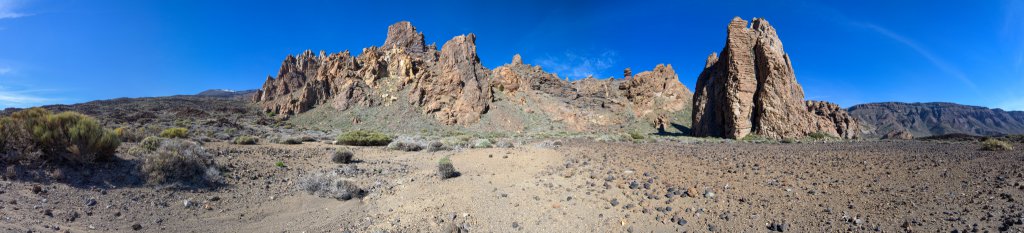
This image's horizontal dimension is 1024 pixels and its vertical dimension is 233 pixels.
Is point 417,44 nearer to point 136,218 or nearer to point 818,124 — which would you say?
point 818,124

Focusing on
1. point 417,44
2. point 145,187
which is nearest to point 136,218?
point 145,187

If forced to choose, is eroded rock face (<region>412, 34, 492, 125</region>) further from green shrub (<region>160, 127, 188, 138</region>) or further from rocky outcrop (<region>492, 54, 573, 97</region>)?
green shrub (<region>160, 127, 188, 138</region>)

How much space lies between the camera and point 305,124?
4447 centimetres

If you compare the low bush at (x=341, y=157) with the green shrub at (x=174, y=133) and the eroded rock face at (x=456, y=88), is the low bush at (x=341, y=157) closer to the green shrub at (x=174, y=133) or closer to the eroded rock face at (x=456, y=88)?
the green shrub at (x=174, y=133)

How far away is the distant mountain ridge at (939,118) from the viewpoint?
93.3m

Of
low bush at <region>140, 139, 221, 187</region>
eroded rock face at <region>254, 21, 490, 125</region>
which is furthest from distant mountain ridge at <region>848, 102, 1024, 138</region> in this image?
low bush at <region>140, 139, 221, 187</region>

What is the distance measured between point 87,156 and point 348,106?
43.4 metres

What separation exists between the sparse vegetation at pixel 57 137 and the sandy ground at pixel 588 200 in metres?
0.43

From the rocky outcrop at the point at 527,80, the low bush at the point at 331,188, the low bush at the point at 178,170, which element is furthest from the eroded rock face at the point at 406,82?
the low bush at the point at 178,170

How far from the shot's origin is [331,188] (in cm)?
783

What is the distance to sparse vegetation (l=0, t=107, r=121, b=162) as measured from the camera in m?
7.05

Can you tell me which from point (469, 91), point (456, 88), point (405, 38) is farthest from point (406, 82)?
point (405, 38)

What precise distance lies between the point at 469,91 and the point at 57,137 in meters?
41.8

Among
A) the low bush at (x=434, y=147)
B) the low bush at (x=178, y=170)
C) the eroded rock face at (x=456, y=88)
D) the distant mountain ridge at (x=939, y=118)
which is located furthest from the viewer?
the distant mountain ridge at (x=939, y=118)
